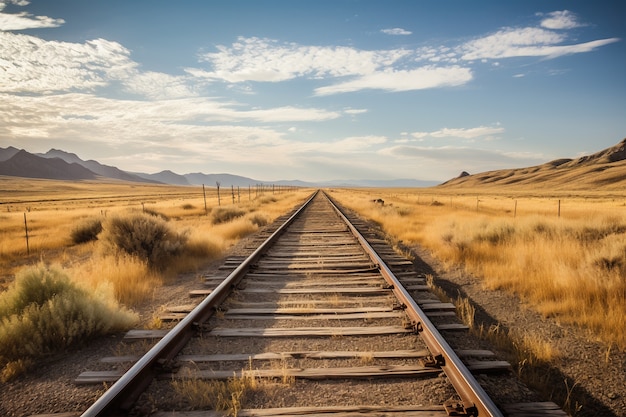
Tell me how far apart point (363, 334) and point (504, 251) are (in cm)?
591

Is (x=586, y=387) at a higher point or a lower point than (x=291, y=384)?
lower

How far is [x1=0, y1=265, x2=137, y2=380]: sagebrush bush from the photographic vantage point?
3.43 m

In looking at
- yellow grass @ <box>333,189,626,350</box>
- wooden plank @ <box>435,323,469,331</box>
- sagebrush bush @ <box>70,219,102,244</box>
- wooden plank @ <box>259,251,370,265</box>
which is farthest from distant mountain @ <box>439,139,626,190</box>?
sagebrush bush @ <box>70,219,102,244</box>

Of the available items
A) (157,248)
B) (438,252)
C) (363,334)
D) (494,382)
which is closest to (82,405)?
(363,334)

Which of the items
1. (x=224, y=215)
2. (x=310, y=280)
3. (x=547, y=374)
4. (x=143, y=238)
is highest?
(x=143, y=238)

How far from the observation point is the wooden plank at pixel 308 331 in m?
3.61

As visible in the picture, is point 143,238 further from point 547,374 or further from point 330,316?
point 547,374

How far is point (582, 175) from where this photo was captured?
118188 millimetres

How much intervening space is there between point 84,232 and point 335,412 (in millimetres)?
13924

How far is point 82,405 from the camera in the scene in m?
2.53

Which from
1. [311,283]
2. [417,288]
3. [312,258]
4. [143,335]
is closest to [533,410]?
[417,288]

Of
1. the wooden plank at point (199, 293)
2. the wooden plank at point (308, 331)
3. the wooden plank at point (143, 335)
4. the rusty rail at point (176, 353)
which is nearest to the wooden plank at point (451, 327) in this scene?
the rusty rail at point (176, 353)

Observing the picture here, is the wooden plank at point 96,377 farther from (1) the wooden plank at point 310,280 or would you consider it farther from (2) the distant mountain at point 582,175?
(2) the distant mountain at point 582,175

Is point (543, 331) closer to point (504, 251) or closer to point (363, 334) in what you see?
point (363, 334)
